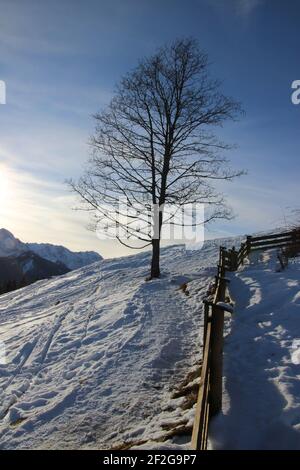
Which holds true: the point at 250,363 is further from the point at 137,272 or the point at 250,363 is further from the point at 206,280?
the point at 137,272

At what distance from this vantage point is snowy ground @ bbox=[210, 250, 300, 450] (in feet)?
14.9

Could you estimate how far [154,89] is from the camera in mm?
16094

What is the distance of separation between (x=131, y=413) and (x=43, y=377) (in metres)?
3.01

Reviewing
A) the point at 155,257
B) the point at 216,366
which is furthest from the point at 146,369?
the point at 155,257

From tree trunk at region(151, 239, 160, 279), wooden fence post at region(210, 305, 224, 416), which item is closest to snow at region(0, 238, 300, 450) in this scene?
wooden fence post at region(210, 305, 224, 416)

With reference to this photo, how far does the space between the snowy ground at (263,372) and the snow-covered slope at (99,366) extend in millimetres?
985

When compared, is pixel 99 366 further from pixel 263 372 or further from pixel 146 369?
pixel 263 372

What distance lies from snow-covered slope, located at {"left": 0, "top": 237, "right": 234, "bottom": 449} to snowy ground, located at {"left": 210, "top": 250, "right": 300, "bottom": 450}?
0.99m

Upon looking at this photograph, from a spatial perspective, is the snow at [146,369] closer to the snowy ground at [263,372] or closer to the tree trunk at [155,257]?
the snowy ground at [263,372]

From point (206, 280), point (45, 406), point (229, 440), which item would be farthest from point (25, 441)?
point (206, 280)

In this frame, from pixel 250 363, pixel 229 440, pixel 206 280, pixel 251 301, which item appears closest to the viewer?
pixel 229 440

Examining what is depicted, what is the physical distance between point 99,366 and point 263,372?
3761 mm

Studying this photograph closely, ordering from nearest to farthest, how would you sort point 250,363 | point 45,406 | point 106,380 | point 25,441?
point 25,441, point 250,363, point 45,406, point 106,380

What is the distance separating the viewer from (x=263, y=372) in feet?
20.2
